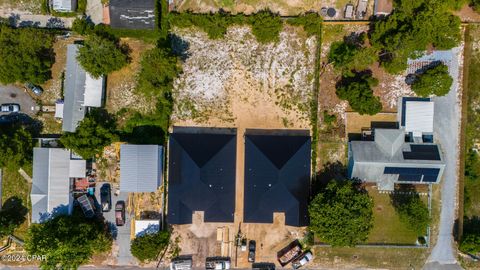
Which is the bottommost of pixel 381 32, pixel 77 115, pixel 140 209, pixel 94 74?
pixel 140 209

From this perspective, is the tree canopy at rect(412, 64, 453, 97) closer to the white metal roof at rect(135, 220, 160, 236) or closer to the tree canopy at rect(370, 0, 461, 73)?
the tree canopy at rect(370, 0, 461, 73)

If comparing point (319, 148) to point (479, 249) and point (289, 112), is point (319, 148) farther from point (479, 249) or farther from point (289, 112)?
point (479, 249)

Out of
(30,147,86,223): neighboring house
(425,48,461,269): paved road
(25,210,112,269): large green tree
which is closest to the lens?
(25,210,112,269): large green tree

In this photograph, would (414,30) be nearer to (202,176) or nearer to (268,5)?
(268,5)

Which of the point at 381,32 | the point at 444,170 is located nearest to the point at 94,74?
the point at 381,32

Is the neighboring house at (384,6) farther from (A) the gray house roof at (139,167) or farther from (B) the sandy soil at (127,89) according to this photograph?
(A) the gray house roof at (139,167)

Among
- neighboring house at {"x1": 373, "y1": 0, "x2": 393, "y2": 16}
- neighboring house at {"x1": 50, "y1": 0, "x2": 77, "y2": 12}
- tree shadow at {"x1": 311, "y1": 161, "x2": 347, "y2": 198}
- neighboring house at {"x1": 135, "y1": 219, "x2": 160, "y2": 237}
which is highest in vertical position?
neighboring house at {"x1": 373, "y1": 0, "x2": 393, "y2": 16}

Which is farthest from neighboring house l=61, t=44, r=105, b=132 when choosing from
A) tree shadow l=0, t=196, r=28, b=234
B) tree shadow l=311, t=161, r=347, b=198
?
tree shadow l=311, t=161, r=347, b=198
